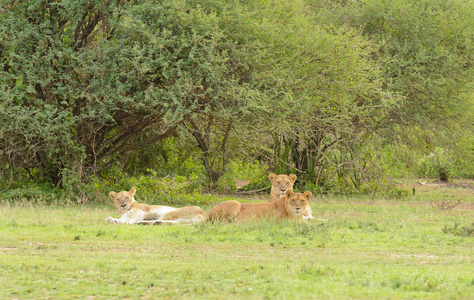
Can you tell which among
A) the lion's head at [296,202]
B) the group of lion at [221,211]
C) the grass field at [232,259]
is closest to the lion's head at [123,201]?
the group of lion at [221,211]

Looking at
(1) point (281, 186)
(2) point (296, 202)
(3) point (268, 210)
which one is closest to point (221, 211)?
(3) point (268, 210)

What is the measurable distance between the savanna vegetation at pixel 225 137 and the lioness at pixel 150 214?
2.27 ft

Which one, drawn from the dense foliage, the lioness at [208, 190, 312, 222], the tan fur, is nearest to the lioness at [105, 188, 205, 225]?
the lioness at [208, 190, 312, 222]

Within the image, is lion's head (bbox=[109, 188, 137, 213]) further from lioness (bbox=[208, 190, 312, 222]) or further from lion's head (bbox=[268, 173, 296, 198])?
lion's head (bbox=[268, 173, 296, 198])

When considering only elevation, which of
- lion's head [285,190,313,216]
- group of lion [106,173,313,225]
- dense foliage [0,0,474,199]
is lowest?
group of lion [106,173,313,225]

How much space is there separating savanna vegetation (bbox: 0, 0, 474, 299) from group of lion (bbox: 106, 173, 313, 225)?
0.41 m

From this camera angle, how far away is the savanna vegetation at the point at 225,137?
7570 mm

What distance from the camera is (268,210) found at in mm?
12000

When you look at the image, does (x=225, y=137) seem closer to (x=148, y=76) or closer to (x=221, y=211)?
(x=148, y=76)

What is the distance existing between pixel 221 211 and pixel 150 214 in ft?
5.05

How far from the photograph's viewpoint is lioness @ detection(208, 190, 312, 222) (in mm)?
11750

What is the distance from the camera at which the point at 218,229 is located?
1094 cm

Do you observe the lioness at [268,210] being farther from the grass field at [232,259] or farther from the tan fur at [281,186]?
the tan fur at [281,186]

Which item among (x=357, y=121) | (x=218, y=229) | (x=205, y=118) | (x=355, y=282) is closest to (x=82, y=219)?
(x=218, y=229)
